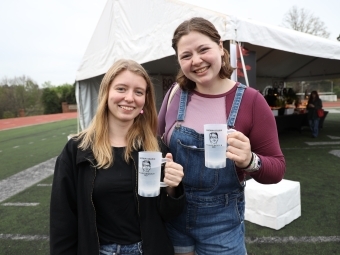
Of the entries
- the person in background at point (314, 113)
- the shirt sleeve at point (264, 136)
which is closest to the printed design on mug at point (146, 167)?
the shirt sleeve at point (264, 136)

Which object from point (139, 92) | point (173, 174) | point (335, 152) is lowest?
point (335, 152)

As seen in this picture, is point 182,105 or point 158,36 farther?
point 158,36

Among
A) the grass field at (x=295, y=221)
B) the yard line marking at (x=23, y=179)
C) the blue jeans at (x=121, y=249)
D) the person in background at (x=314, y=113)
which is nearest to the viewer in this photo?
the blue jeans at (x=121, y=249)

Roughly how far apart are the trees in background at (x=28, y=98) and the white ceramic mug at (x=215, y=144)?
3440 centimetres

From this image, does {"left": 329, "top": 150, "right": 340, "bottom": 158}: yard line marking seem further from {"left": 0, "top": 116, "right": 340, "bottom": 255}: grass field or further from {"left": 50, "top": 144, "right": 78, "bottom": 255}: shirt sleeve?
{"left": 50, "top": 144, "right": 78, "bottom": 255}: shirt sleeve

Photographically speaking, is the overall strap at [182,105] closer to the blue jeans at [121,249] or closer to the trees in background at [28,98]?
the blue jeans at [121,249]

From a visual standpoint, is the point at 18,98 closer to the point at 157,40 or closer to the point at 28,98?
the point at 28,98

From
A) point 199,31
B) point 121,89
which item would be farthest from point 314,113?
point 121,89

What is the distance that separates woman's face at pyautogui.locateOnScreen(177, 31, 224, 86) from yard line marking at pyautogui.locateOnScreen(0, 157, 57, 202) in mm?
4907

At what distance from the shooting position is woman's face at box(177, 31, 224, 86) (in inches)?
52.4

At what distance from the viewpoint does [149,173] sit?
1256mm

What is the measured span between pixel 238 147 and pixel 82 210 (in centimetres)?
82

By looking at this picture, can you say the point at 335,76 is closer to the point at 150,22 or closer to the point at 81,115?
the point at 150,22

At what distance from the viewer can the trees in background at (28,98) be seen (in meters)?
32.1
